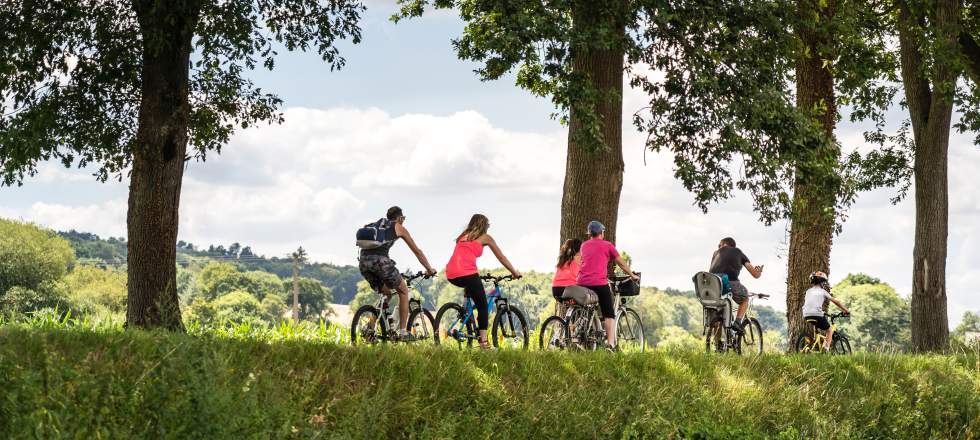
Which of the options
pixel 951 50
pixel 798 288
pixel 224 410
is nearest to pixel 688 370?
pixel 224 410

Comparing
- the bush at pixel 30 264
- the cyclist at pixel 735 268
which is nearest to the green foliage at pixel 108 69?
the cyclist at pixel 735 268

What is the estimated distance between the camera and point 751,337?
→ 60.8 feet

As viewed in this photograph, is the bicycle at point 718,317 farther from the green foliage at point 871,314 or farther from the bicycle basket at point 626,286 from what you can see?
the green foliage at point 871,314

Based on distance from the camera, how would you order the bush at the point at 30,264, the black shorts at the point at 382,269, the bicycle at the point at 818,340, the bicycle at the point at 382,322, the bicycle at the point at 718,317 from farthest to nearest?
1. the bush at the point at 30,264
2. the bicycle at the point at 818,340
3. the bicycle at the point at 718,317
4. the bicycle at the point at 382,322
5. the black shorts at the point at 382,269

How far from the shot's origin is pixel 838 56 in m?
22.6

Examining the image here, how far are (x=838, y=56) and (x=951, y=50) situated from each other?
296 cm

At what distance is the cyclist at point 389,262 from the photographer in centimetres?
1427

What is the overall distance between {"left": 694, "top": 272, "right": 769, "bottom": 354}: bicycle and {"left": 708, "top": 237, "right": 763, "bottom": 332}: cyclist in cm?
12

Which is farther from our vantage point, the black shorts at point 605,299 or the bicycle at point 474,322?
the black shorts at point 605,299

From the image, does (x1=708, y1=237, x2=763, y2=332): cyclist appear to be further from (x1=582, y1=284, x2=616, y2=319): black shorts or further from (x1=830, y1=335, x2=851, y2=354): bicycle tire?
(x1=582, y1=284, x2=616, y2=319): black shorts

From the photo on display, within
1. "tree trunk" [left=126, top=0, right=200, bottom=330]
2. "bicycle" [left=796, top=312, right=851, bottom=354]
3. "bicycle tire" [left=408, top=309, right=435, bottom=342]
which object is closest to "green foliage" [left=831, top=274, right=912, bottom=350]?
"bicycle" [left=796, top=312, right=851, bottom=354]

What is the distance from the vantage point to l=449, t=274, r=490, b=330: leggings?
14.5m

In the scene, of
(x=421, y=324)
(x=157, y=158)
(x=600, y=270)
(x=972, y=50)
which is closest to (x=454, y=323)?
(x=421, y=324)

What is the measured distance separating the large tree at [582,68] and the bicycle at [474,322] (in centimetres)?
227
